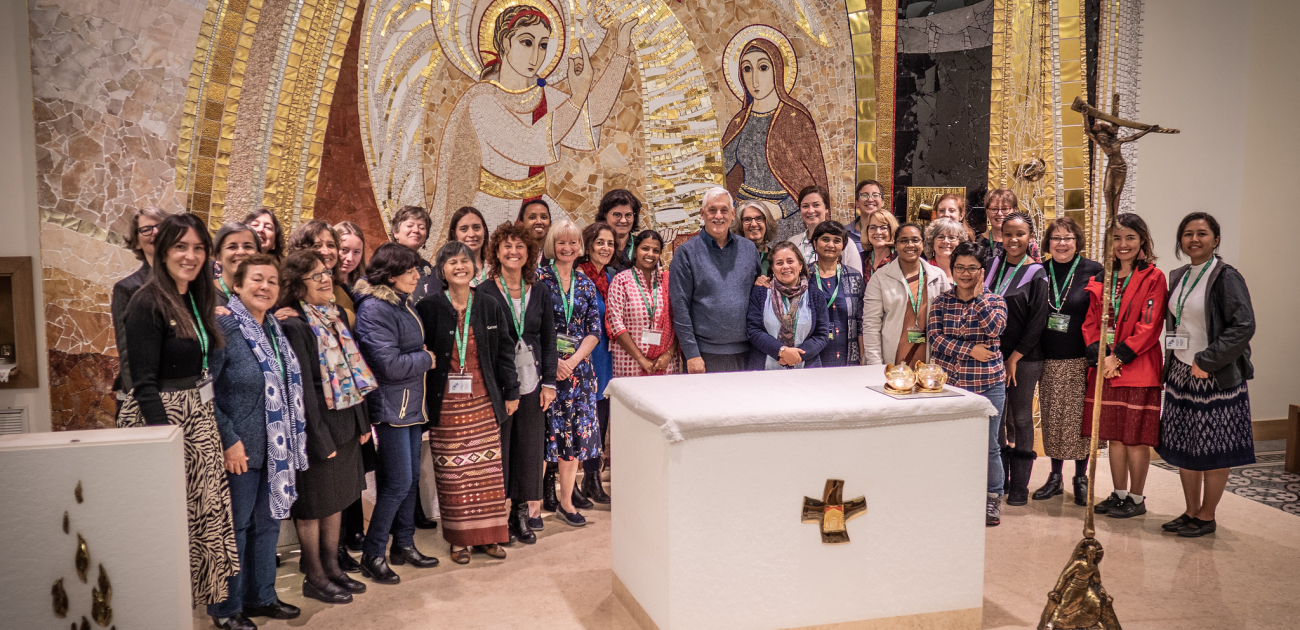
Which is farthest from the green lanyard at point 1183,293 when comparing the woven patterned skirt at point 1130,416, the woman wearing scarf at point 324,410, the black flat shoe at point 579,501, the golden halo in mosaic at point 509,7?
the woman wearing scarf at point 324,410

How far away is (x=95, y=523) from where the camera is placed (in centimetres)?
286

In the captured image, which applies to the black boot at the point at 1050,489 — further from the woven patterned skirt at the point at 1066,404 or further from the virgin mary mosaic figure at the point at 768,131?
the virgin mary mosaic figure at the point at 768,131

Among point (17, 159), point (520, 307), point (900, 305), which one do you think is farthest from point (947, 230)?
point (17, 159)

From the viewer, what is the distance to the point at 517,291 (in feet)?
14.8

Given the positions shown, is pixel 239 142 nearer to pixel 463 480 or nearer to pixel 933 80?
pixel 463 480

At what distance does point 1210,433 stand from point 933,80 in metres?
3.17

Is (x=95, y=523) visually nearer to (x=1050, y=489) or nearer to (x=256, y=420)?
(x=256, y=420)

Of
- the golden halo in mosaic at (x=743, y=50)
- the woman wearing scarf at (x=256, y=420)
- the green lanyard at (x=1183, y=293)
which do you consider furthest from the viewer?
the golden halo in mosaic at (x=743, y=50)

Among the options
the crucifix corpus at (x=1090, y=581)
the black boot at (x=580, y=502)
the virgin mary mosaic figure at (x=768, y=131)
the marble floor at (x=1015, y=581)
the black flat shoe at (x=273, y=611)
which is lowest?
the marble floor at (x=1015, y=581)

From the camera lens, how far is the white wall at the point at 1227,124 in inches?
262

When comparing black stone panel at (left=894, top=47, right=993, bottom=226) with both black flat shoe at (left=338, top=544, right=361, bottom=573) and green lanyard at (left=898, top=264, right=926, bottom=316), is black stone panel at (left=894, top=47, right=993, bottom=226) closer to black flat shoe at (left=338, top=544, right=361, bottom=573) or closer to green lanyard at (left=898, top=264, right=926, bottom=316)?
green lanyard at (left=898, top=264, right=926, bottom=316)

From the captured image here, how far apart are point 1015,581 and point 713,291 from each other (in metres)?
2.08

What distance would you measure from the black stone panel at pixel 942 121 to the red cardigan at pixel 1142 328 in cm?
185

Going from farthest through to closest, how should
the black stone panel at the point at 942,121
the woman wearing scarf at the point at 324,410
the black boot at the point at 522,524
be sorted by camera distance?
the black stone panel at the point at 942,121 < the black boot at the point at 522,524 < the woman wearing scarf at the point at 324,410
